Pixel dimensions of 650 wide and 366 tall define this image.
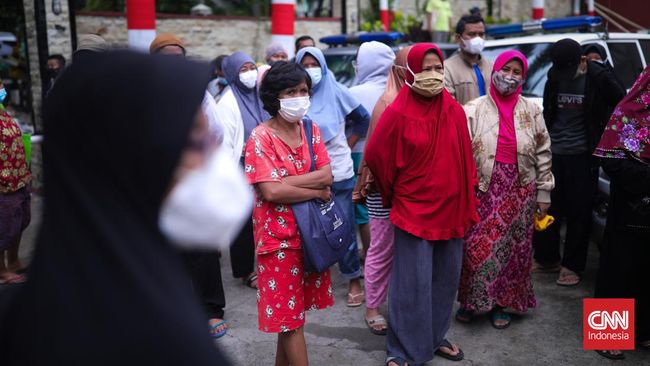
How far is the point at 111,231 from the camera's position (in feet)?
3.89

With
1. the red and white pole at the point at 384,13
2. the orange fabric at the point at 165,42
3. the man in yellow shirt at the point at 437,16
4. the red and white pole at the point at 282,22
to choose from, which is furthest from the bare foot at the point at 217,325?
the red and white pole at the point at 384,13

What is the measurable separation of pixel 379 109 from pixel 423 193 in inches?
31.0

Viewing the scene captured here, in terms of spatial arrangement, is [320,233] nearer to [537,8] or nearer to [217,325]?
[217,325]

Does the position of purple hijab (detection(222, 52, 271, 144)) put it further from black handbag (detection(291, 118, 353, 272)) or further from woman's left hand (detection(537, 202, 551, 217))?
woman's left hand (detection(537, 202, 551, 217))

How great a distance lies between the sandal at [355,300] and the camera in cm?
494

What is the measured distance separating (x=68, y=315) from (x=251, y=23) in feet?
39.3

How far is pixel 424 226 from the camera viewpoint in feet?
12.0

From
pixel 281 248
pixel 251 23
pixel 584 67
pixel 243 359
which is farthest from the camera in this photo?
pixel 251 23

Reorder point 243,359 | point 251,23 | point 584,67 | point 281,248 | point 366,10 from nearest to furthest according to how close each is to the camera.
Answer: point 281,248 → point 243,359 → point 584,67 → point 251,23 → point 366,10

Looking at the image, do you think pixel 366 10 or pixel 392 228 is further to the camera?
pixel 366 10

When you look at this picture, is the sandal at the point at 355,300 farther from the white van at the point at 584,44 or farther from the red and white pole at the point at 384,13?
the red and white pole at the point at 384,13

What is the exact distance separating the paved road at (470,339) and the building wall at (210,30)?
7065 mm

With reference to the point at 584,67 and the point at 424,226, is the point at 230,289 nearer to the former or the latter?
the point at 424,226

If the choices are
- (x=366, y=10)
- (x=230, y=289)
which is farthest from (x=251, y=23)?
(x=230, y=289)
